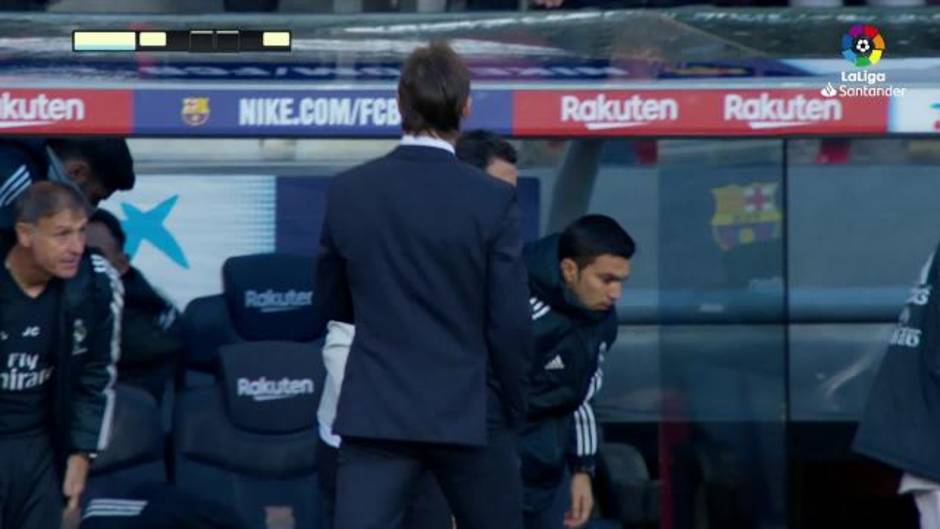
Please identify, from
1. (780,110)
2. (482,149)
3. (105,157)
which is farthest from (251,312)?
(780,110)

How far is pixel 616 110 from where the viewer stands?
18.0 ft

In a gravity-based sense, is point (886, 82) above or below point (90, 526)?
above

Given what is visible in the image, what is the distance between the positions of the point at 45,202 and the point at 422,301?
54.1 inches

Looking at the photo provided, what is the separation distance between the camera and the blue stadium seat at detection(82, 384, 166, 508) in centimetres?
659

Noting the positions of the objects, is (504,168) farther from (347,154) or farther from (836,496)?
(836,496)

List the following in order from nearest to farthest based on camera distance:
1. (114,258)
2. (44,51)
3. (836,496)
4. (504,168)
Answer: (504,168)
(44,51)
(114,258)
(836,496)

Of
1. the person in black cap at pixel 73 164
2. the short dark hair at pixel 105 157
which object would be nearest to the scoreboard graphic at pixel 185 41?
the person in black cap at pixel 73 164

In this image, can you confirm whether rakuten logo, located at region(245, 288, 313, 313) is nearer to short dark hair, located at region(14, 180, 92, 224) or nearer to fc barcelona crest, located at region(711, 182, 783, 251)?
fc barcelona crest, located at region(711, 182, 783, 251)

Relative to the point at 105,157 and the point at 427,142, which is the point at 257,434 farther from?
the point at 427,142

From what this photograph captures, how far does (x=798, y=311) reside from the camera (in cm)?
739

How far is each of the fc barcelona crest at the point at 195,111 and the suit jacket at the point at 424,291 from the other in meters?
1.04

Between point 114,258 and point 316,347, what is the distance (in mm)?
735

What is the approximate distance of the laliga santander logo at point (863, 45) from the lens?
6.04 meters

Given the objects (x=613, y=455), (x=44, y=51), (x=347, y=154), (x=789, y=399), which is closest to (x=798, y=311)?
(x=789, y=399)
